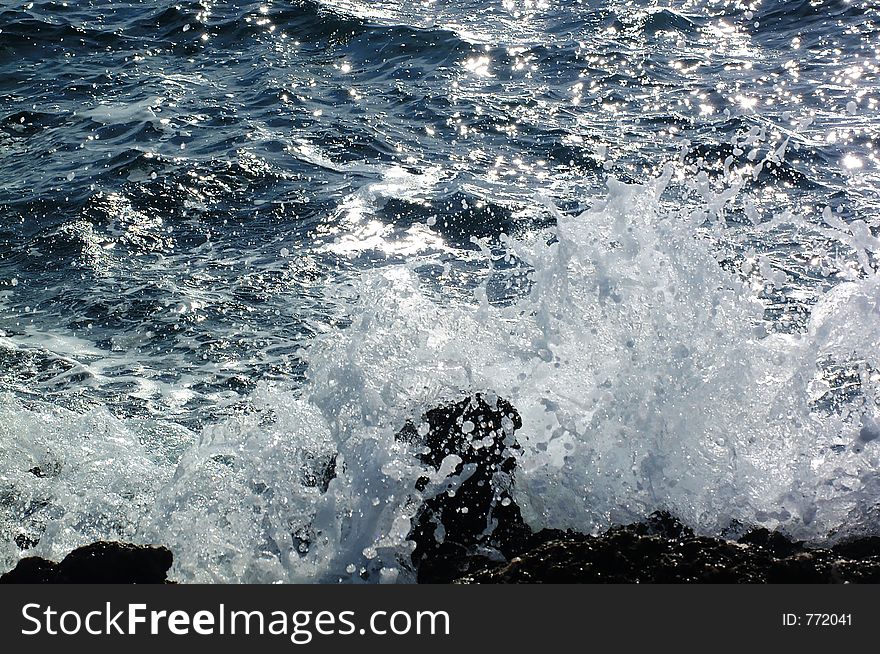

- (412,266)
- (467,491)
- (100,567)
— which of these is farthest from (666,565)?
(412,266)

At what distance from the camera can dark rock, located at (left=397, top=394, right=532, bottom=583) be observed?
11.9 ft

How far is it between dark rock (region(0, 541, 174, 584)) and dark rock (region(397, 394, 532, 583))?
926 millimetres

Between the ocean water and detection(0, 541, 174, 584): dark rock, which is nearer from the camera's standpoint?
detection(0, 541, 174, 584): dark rock

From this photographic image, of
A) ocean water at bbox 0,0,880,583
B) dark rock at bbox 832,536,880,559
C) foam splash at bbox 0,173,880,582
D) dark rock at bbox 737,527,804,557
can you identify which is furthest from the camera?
ocean water at bbox 0,0,880,583

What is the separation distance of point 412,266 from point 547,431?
2853 mm

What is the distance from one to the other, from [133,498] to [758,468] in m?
2.66

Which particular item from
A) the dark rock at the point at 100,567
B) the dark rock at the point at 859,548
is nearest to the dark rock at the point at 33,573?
the dark rock at the point at 100,567

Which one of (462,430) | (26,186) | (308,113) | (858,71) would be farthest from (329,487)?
(858,71)

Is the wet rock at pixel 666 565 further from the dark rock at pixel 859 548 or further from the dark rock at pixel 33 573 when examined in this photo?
the dark rock at pixel 33 573

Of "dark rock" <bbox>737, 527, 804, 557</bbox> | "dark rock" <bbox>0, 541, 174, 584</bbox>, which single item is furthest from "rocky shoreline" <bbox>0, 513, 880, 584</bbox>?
"dark rock" <bbox>737, 527, 804, 557</bbox>

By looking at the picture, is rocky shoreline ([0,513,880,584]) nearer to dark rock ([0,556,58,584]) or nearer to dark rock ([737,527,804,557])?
dark rock ([0,556,58,584])

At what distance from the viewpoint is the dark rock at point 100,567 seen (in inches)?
127

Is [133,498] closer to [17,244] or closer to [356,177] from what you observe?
[17,244]

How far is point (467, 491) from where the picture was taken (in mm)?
3822
